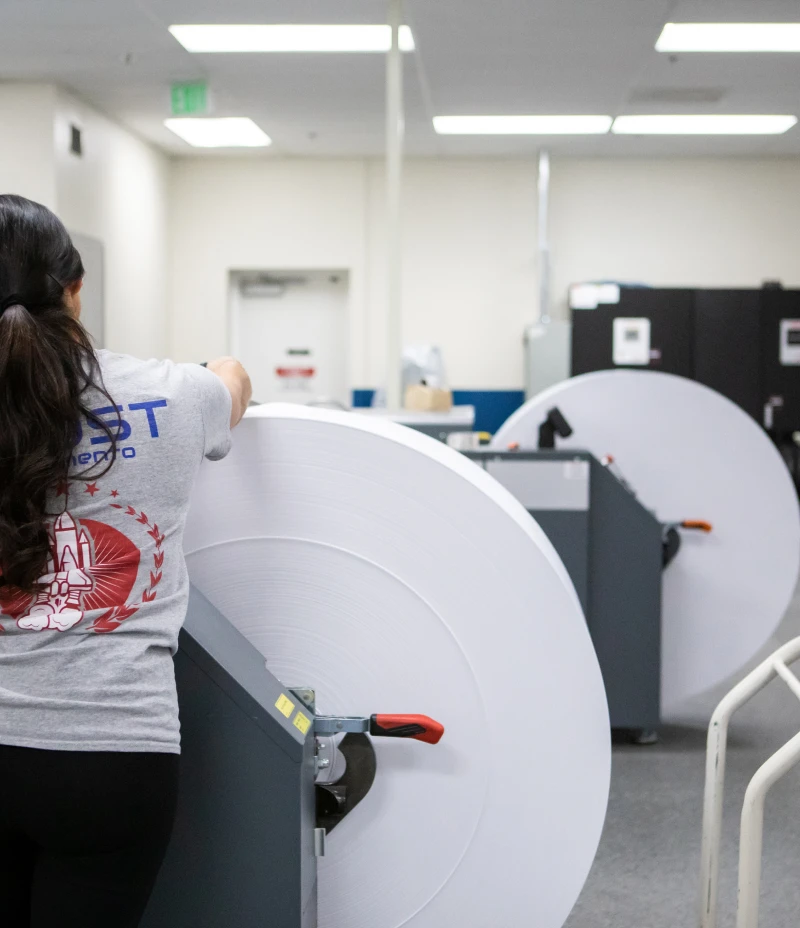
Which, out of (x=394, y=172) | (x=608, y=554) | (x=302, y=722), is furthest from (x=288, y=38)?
(x=302, y=722)

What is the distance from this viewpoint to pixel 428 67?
568 cm

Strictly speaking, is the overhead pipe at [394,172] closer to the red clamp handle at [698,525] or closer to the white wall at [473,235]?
the red clamp handle at [698,525]

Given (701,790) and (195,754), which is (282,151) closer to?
(701,790)

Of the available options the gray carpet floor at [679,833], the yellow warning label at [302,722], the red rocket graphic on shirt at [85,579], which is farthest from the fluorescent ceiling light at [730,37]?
the red rocket graphic on shirt at [85,579]

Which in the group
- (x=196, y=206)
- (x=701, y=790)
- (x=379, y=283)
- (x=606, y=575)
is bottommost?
(x=701, y=790)

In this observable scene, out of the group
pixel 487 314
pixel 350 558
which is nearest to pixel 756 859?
pixel 350 558

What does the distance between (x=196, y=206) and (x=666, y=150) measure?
3445 millimetres

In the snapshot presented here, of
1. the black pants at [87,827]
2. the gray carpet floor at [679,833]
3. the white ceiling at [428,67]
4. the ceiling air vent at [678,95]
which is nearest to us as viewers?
the black pants at [87,827]

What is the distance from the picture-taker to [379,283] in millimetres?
8008

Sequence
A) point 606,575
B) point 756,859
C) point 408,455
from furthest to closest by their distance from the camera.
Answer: point 606,575, point 408,455, point 756,859

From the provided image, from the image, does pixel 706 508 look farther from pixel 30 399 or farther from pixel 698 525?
pixel 30 399

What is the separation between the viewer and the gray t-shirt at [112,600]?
97 centimetres

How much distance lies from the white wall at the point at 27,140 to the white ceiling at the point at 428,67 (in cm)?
10

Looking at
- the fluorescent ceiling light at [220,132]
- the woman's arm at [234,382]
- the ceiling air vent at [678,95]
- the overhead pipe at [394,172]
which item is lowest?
the woman's arm at [234,382]
